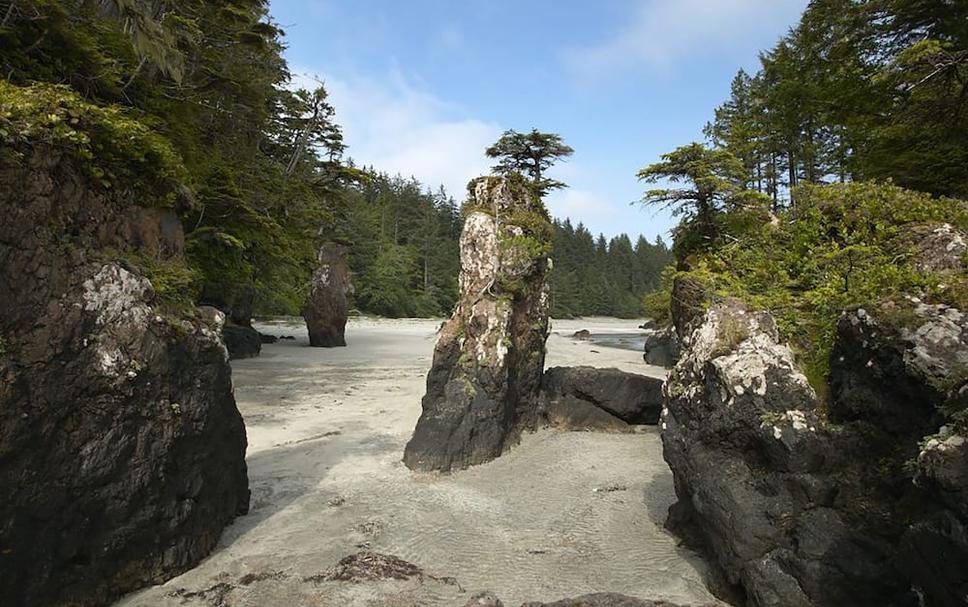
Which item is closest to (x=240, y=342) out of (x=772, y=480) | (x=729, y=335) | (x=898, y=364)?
(x=729, y=335)

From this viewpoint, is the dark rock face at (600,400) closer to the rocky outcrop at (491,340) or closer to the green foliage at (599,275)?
the rocky outcrop at (491,340)

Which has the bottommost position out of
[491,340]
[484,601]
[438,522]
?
[438,522]

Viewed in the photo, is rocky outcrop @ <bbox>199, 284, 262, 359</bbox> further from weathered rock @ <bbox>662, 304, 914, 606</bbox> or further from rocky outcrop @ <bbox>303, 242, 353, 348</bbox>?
weathered rock @ <bbox>662, 304, 914, 606</bbox>

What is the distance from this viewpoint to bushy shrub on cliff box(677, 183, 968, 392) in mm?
4828

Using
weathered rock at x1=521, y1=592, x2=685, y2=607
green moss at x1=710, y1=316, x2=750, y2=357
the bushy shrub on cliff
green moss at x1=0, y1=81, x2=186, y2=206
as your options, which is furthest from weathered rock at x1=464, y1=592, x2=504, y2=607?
green moss at x1=0, y1=81, x2=186, y2=206

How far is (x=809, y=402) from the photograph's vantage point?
4.94 metres

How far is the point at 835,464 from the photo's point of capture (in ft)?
15.0

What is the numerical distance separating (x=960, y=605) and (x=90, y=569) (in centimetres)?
648

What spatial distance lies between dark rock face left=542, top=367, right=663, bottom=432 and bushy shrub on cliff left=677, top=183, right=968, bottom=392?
Answer: 3987 millimetres

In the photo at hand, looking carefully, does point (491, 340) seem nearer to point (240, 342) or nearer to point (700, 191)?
point (700, 191)

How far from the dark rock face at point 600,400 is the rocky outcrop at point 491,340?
579 millimetres

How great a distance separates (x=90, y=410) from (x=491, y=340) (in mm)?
6377

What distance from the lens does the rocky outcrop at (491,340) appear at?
9023 millimetres

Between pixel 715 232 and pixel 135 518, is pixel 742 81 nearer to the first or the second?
pixel 715 232
